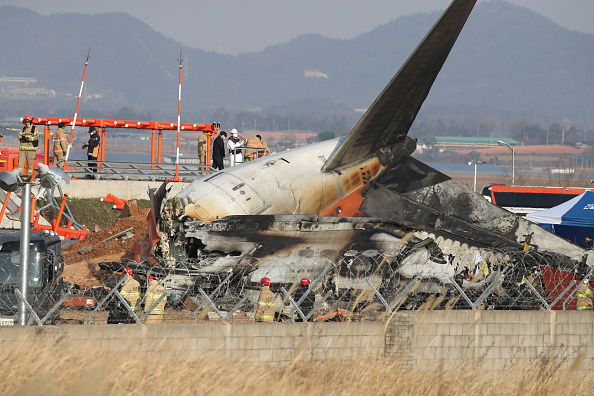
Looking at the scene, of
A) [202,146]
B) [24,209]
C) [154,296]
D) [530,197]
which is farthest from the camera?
[530,197]

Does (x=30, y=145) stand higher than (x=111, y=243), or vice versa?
(x=30, y=145)

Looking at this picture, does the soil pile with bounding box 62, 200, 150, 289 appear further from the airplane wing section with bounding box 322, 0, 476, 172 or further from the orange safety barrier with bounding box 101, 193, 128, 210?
the airplane wing section with bounding box 322, 0, 476, 172

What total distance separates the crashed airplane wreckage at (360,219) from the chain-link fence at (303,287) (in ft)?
0.16

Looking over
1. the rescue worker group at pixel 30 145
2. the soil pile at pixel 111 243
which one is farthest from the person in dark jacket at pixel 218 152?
the rescue worker group at pixel 30 145

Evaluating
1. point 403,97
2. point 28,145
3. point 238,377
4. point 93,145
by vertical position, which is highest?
point 403,97

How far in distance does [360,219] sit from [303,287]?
2383 mm

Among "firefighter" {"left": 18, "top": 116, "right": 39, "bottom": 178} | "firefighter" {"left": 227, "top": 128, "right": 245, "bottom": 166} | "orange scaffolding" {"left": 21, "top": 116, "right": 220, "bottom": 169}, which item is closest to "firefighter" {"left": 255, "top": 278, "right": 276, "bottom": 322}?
"firefighter" {"left": 227, "top": 128, "right": 245, "bottom": 166}

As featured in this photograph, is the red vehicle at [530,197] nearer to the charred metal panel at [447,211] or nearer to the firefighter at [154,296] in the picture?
the charred metal panel at [447,211]

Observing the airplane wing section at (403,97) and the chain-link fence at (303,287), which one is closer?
the chain-link fence at (303,287)

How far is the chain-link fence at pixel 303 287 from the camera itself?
13.6 meters

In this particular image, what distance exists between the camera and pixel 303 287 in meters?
15.4

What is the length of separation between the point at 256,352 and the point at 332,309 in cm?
252

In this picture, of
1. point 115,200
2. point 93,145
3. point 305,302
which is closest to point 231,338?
point 305,302

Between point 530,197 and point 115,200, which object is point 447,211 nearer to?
point 115,200
